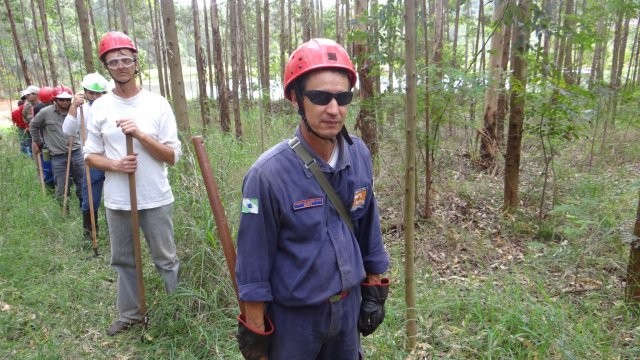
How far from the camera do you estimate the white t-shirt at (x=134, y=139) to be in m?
3.13

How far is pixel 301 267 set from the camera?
1.62m

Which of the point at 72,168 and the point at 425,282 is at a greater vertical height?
the point at 72,168

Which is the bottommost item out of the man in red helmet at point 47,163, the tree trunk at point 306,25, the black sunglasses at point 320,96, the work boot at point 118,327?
the work boot at point 118,327

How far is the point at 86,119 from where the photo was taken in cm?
488

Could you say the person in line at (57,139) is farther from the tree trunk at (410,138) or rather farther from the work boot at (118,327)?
the tree trunk at (410,138)

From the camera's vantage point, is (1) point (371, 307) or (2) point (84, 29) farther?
(2) point (84, 29)

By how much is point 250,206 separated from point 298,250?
0.25m

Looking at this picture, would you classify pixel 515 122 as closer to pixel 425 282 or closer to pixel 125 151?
pixel 425 282

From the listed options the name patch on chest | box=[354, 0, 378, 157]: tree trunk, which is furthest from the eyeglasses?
box=[354, 0, 378, 157]: tree trunk

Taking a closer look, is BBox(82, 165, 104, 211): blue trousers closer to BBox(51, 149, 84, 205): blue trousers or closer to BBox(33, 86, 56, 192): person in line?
BBox(51, 149, 84, 205): blue trousers

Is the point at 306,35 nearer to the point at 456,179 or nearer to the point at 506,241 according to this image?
the point at 456,179

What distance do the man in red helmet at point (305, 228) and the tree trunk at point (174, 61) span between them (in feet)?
13.9

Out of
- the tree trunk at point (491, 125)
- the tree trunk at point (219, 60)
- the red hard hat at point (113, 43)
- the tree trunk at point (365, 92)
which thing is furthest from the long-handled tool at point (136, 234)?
the tree trunk at point (219, 60)

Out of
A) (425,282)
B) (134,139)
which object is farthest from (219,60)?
(425,282)
